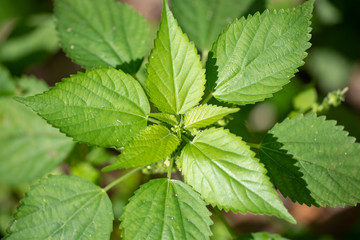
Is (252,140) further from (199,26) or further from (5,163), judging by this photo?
(5,163)

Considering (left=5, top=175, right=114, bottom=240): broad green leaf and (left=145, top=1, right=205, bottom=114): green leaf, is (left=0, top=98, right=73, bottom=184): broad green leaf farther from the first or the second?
(left=145, top=1, right=205, bottom=114): green leaf

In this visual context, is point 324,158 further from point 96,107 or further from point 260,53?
point 96,107

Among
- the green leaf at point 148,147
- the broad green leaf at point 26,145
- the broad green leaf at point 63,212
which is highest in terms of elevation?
the green leaf at point 148,147

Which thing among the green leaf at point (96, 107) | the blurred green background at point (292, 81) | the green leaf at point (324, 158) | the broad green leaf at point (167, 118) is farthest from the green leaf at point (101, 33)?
the blurred green background at point (292, 81)

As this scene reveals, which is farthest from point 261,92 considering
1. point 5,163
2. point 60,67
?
point 60,67

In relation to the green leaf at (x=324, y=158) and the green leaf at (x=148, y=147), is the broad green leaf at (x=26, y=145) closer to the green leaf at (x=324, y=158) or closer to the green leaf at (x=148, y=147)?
the green leaf at (x=148, y=147)

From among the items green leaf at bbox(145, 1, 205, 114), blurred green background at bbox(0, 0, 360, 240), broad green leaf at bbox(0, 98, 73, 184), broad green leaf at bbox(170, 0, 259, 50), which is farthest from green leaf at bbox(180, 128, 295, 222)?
blurred green background at bbox(0, 0, 360, 240)
